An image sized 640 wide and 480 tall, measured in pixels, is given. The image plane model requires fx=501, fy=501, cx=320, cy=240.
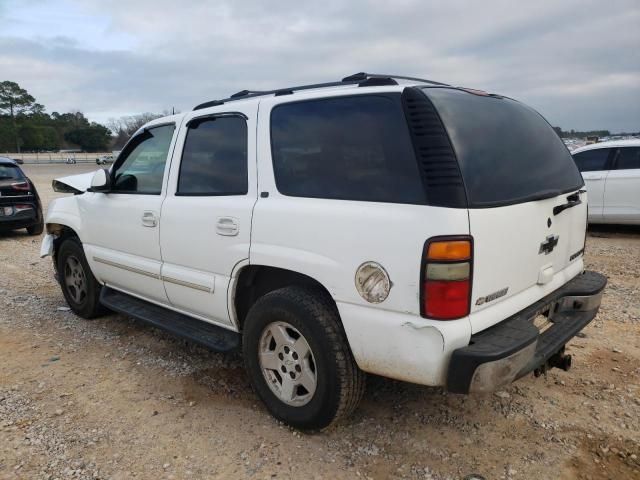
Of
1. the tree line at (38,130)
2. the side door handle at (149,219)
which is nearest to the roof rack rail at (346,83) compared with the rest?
the side door handle at (149,219)

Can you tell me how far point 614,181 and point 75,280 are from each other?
325 inches

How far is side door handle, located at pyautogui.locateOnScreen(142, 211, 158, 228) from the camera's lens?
3.62 metres

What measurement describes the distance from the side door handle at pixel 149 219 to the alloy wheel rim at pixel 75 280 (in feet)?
4.80

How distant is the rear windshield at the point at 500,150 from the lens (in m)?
2.37

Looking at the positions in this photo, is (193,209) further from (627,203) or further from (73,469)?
(627,203)

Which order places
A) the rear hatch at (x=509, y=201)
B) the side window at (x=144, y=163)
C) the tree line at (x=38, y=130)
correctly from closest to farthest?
the rear hatch at (x=509, y=201) < the side window at (x=144, y=163) < the tree line at (x=38, y=130)

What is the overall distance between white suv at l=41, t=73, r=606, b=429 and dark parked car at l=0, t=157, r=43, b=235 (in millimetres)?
7018

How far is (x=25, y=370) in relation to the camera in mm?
3814

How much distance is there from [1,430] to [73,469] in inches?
28.0

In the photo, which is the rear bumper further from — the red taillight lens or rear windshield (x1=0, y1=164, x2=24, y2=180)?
rear windshield (x1=0, y1=164, x2=24, y2=180)

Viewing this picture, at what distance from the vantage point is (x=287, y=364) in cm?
289

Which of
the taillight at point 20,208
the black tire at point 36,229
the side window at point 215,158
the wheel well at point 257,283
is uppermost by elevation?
the side window at point 215,158

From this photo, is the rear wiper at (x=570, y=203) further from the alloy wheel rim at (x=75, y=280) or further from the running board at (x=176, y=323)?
the alloy wheel rim at (x=75, y=280)

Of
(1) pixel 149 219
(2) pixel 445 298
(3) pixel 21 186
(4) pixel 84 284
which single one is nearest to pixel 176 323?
(1) pixel 149 219
